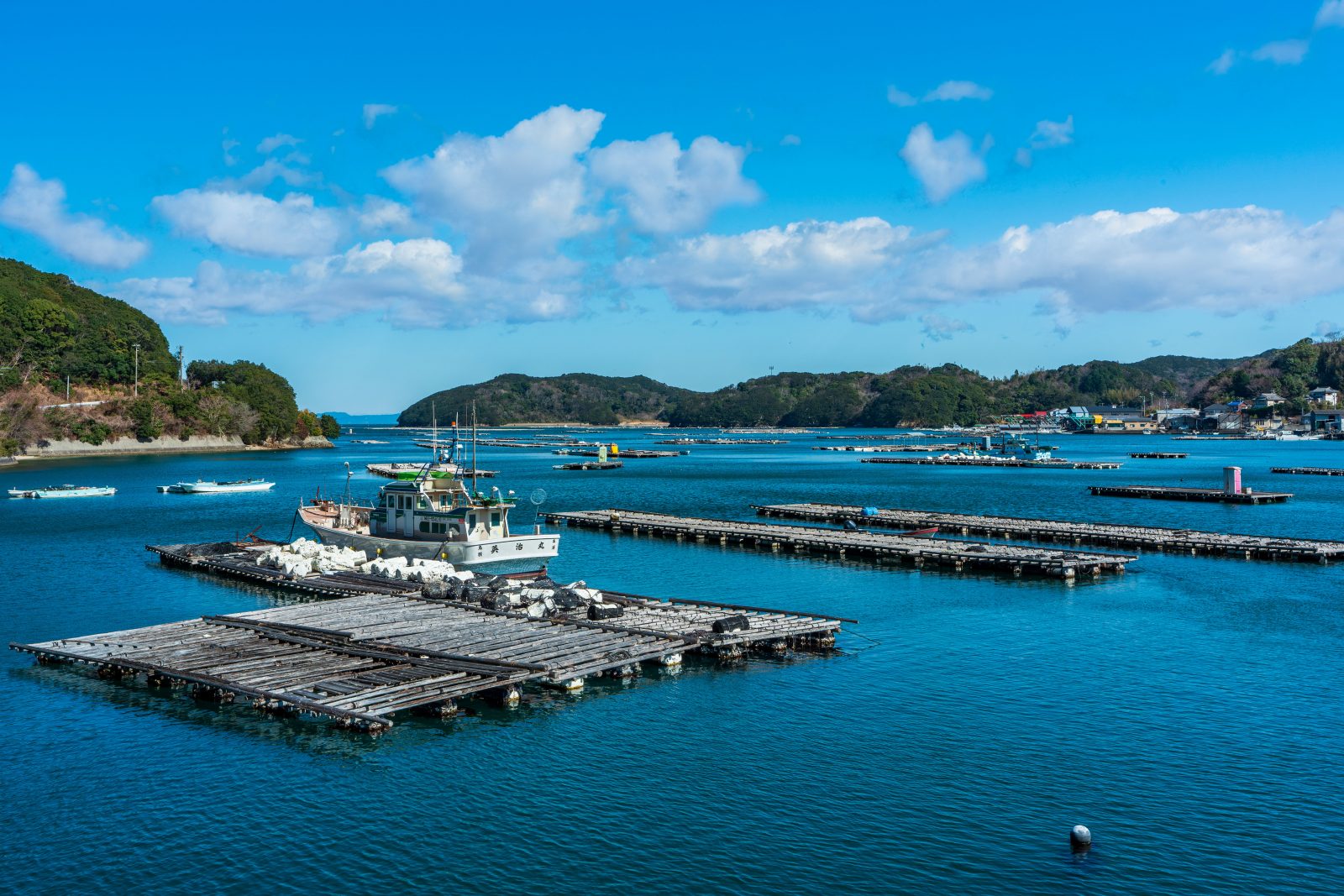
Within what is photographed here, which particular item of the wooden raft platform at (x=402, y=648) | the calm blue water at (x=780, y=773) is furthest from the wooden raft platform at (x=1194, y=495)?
the wooden raft platform at (x=402, y=648)

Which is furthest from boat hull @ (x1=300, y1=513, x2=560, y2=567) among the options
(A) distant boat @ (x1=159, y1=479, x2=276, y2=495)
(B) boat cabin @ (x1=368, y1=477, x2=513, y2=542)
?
(A) distant boat @ (x1=159, y1=479, x2=276, y2=495)

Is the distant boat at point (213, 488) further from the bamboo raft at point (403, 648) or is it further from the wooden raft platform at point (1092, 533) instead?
the bamboo raft at point (403, 648)

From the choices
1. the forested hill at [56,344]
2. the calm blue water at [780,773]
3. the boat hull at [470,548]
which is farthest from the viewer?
→ the forested hill at [56,344]

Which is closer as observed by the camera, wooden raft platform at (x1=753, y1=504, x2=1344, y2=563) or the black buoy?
the black buoy

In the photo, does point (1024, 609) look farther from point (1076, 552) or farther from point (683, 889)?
point (683, 889)

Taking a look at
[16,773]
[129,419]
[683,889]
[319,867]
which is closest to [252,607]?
[16,773]

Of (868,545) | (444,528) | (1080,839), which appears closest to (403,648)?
(1080,839)

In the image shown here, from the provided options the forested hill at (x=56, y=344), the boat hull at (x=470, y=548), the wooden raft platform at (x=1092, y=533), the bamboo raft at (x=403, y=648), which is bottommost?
the wooden raft platform at (x=1092, y=533)

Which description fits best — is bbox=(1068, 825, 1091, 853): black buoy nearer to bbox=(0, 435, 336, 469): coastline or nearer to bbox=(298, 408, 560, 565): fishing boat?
bbox=(298, 408, 560, 565): fishing boat
